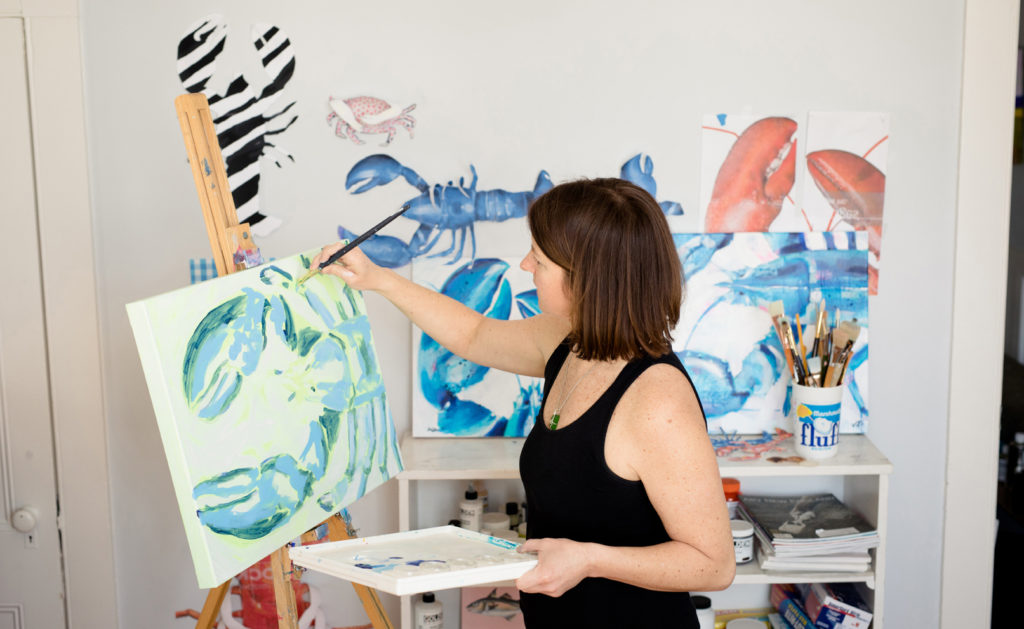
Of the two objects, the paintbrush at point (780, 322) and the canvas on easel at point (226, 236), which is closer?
the canvas on easel at point (226, 236)

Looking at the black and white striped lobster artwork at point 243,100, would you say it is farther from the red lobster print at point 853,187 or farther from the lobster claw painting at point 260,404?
the red lobster print at point 853,187

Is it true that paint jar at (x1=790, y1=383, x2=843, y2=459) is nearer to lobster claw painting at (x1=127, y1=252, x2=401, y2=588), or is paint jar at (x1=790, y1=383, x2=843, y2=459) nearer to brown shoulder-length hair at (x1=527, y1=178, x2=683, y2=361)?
brown shoulder-length hair at (x1=527, y1=178, x2=683, y2=361)

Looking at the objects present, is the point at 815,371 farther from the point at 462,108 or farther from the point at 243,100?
the point at 243,100

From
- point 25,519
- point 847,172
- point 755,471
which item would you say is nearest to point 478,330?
point 755,471

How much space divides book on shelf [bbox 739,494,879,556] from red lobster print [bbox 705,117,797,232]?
666mm


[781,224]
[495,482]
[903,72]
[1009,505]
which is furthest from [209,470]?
[1009,505]

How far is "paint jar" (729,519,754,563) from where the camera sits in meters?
1.92

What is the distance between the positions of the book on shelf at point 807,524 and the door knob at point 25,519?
5.45ft

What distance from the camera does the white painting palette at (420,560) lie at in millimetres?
1159

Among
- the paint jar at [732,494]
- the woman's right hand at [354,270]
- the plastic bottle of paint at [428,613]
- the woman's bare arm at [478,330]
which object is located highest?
the woman's right hand at [354,270]

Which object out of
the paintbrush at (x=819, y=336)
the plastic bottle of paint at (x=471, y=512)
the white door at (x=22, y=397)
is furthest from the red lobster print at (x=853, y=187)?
Answer: the white door at (x=22, y=397)

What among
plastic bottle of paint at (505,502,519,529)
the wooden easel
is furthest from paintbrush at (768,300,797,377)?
the wooden easel

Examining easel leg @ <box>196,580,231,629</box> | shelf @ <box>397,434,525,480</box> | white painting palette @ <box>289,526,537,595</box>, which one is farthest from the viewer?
shelf @ <box>397,434,525,480</box>

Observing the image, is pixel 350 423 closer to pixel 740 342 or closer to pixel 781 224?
pixel 740 342
